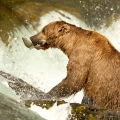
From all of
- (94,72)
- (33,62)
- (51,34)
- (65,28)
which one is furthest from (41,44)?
(33,62)

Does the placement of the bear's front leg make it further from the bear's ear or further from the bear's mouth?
the bear's mouth

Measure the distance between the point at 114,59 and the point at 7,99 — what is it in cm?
222

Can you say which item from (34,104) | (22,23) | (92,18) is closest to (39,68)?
(22,23)

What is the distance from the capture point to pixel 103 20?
15516mm

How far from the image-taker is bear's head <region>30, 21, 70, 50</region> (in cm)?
1046

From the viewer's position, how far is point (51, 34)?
1056 cm

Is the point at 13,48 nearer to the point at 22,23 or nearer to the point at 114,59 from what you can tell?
the point at 22,23

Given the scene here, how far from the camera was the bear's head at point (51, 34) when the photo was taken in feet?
34.3

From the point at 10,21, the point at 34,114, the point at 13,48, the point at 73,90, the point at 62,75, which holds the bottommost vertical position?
the point at 34,114

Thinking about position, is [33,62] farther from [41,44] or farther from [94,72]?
[94,72]

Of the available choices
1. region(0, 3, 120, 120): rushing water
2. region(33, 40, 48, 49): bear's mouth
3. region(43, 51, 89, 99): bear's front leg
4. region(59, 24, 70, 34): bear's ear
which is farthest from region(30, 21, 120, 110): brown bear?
region(0, 3, 120, 120): rushing water

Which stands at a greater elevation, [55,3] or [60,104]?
[55,3]

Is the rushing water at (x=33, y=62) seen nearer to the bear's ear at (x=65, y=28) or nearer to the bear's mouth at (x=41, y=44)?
the bear's mouth at (x=41, y=44)

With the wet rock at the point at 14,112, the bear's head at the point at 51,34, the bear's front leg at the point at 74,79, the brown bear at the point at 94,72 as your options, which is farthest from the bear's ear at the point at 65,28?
the wet rock at the point at 14,112
